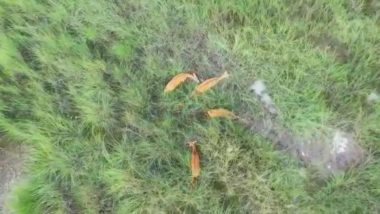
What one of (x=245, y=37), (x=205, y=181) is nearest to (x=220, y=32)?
(x=245, y=37)

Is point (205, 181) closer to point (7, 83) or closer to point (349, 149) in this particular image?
point (349, 149)

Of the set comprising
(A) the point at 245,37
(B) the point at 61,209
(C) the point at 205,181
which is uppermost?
(A) the point at 245,37

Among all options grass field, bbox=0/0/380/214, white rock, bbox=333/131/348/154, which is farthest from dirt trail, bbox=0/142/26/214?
white rock, bbox=333/131/348/154

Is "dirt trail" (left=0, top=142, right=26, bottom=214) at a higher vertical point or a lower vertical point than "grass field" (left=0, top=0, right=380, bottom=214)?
lower

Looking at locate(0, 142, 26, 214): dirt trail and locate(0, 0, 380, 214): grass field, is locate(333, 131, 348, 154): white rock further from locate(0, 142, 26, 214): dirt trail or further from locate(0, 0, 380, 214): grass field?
locate(0, 142, 26, 214): dirt trail

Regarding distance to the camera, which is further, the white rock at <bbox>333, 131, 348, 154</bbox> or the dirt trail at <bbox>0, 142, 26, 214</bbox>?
the dirt trail at <bbox>0, 142, 26, 214</bbox>

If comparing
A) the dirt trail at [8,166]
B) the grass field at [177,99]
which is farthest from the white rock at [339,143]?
the dirt trail at [8,166]

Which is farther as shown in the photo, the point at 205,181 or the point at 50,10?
the point at 50,10

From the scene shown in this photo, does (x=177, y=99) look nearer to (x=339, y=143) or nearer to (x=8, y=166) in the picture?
(x=339, y=143)
